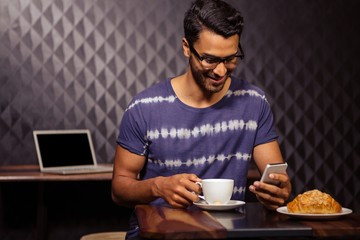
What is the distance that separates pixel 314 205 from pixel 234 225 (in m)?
0.30

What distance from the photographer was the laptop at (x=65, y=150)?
12.0ft

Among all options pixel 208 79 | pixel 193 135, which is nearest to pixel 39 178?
pixel 193 135

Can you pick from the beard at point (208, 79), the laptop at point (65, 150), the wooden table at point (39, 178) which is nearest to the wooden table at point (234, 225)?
the beard at point (208, 79)

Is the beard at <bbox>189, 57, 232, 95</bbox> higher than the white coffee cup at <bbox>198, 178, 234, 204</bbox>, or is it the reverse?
the beard at <bbox>189, 57, 232, 95</bbox>

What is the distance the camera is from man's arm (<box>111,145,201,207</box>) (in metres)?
1.90

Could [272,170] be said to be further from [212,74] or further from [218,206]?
[212,74]

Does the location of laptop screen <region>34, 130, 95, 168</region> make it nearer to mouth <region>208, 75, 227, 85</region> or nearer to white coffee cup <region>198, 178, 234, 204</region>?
mouth <region>208, 75, 227, 85</region>

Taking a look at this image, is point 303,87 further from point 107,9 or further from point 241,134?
point 241,134

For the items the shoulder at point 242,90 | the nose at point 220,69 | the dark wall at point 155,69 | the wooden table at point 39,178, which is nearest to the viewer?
the nose at point 220,69

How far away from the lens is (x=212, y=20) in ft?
7.30

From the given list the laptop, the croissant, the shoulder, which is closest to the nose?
the shoulder

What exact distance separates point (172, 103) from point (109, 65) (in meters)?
1.73

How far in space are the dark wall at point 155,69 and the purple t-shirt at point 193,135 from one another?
1656mm

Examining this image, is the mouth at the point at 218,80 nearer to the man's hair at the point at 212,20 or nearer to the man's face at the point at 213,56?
the man's face at the point at 213,56
